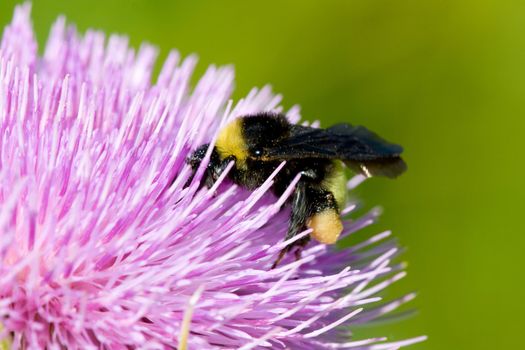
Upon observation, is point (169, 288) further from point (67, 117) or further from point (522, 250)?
point (522, 250)

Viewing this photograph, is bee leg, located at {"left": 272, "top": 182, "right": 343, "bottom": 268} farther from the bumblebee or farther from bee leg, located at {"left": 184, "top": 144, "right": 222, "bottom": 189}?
bee leg, located at {"left": 184, "top": 144, "right": 222, "bottom": 189}

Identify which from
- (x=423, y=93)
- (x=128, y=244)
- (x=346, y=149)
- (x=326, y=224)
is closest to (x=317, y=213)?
(x=326, y=224)

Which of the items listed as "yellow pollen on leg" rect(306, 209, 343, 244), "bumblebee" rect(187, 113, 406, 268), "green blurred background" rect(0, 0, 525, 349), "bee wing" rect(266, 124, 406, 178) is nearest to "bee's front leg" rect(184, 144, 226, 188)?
"bumblebee" rect(187, 113, 406, 268)

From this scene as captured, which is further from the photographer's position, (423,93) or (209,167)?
(423,93)

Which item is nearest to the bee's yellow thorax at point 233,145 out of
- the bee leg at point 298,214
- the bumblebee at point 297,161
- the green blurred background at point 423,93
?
the bumblebee at point 297,161

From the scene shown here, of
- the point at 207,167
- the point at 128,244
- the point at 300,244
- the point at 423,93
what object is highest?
the point at 423,93

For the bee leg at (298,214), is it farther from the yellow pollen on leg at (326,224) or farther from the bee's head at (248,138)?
the bee's head at (248,138)

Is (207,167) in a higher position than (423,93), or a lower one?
lower

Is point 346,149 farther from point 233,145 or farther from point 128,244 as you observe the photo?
point 128,244

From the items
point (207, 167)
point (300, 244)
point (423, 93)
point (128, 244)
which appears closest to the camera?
point (128, 244)
